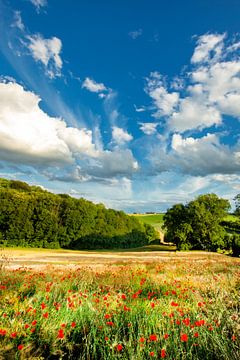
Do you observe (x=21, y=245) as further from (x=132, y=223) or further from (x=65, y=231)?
(x=132, y=223)

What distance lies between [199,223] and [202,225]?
1.82ft

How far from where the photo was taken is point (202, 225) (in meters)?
41.1

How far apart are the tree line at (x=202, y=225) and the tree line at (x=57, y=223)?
500 inches

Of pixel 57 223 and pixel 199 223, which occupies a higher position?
pixel 199 223

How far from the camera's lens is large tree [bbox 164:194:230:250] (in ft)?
136

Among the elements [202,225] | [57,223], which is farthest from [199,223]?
[57,223]

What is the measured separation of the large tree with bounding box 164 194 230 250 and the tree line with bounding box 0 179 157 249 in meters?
12.6

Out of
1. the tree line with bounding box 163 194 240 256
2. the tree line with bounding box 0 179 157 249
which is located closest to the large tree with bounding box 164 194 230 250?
the tree line with bounding box 163 194 240 256

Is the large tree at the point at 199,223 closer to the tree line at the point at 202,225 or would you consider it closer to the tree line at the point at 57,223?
the tree line at the point at 202,225

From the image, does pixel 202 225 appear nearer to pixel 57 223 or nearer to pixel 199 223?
pixel 199 223

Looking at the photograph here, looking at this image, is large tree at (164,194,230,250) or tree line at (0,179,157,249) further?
tree line at (0,179,157,249)

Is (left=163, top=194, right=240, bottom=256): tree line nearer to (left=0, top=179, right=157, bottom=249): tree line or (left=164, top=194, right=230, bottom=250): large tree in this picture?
(left=164, top=194, right=230, bottom=250): large tree

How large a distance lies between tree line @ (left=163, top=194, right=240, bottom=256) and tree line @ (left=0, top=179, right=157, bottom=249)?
12.7m

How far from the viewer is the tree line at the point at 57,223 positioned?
1671 inches
